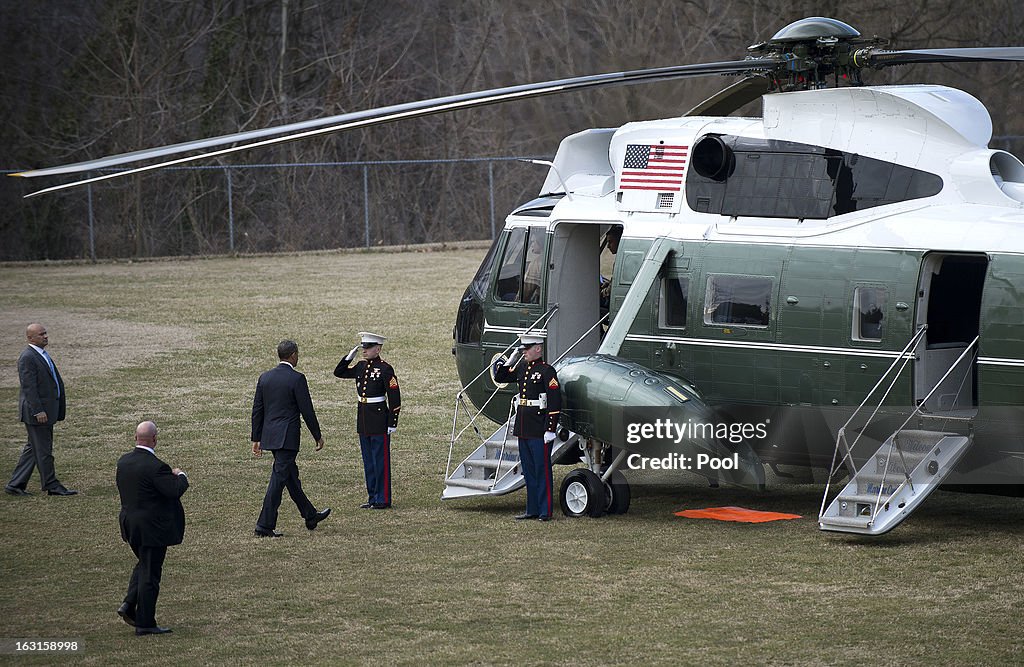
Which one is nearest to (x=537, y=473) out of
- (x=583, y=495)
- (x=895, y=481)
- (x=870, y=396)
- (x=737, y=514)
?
(x=583, y=495)

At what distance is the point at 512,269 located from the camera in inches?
567

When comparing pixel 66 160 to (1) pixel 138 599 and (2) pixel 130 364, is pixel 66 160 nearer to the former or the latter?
(2) pixel 130 364

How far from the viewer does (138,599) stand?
9.39 meters

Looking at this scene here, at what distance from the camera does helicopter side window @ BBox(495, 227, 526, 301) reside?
47.1 feet

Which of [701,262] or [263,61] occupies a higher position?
[263,61]

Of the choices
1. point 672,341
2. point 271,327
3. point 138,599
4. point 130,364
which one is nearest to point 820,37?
point 672,341

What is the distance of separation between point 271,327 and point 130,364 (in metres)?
4.11

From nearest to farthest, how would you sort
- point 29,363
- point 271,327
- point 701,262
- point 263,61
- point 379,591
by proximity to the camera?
point 379,591 < point 701,262 < point 29,363 < point 271,327 < point 263,61

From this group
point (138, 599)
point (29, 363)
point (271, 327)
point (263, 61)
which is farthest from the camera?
point (263, 61)

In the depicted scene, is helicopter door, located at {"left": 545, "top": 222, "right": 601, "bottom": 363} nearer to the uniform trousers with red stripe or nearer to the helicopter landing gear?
the helicopter landing gear

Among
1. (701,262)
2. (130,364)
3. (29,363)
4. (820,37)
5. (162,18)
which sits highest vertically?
(162,18)

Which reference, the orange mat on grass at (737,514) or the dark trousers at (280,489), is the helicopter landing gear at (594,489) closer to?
the orange mat on grass at (737,514)

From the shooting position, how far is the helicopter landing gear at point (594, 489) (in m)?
12.8

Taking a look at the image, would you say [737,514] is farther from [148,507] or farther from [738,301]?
[148,507]
